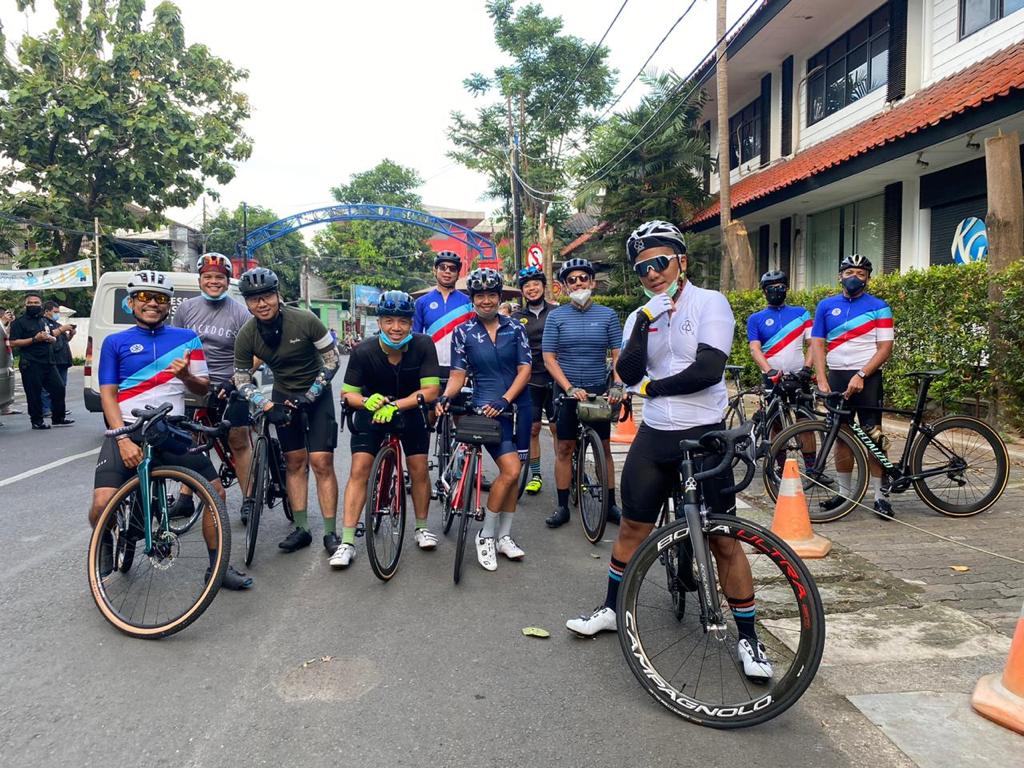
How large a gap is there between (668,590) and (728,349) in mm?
1267

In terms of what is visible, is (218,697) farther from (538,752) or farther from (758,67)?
(758,67)

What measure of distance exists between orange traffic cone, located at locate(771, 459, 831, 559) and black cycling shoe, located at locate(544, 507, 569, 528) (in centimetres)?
160

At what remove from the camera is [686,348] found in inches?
133

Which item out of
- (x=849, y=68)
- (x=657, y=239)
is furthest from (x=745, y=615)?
(x=849, y=68)

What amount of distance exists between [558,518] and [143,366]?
3186 mm

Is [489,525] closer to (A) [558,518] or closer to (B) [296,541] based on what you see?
(A) [558,518]

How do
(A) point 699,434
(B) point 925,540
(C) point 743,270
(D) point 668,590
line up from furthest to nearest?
(C) point 743,270
(B) point 925,540
(D) point 668,590
(A) point 699,434

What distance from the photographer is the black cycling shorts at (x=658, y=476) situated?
3352mm

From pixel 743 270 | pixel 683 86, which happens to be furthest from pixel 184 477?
pixel 683 86

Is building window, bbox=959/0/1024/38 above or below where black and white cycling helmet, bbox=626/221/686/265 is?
above

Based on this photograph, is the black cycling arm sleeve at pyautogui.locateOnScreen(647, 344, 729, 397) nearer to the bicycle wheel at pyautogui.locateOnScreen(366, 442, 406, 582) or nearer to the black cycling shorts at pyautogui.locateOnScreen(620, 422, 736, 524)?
the black cycling shorts at pyautogui.locateOnScreen(620, 422, 736, 524)

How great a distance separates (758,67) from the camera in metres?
18.5

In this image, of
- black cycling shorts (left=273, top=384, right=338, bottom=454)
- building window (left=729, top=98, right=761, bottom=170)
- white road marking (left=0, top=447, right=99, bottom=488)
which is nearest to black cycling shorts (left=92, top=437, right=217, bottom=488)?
black cycling shorts (left=273, top=384, right=338, bottom=454)

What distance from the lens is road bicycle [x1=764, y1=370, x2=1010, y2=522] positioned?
223 inches
